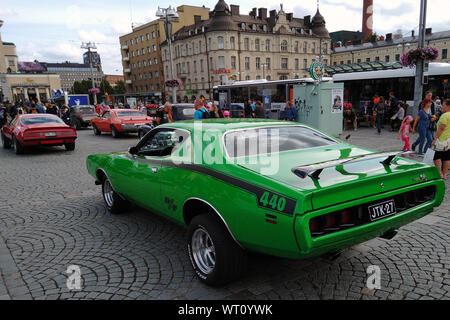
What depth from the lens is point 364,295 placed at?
297 centimetres

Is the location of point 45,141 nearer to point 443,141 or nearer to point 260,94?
point 443,141

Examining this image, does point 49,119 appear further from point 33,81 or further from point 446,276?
point 33,81

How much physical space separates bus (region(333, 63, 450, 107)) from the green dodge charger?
56.1 ft

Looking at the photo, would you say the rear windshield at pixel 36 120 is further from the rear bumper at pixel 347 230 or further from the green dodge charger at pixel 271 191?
the rear bumper at pixel 347 230

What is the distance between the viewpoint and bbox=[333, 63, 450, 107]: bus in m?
17.7

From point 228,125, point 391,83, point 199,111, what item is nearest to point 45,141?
point 199,111

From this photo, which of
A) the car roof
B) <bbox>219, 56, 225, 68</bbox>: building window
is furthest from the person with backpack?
<bbox>219, 56, 225, 68</bbox>: building window

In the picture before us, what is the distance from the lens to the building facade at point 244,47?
64.1 m

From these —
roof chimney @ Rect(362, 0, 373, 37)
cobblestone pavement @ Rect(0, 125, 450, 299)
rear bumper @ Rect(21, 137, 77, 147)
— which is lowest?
cobblestone pavement @ Rect(0, 125, 450, 299)

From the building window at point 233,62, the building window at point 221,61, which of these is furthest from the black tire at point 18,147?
the building window at point 233,62

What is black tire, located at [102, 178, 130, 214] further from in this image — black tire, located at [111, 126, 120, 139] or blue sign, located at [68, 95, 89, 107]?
blue sign, located at [68, 95, 89, 107]

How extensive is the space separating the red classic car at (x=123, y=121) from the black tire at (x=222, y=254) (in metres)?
13.1
